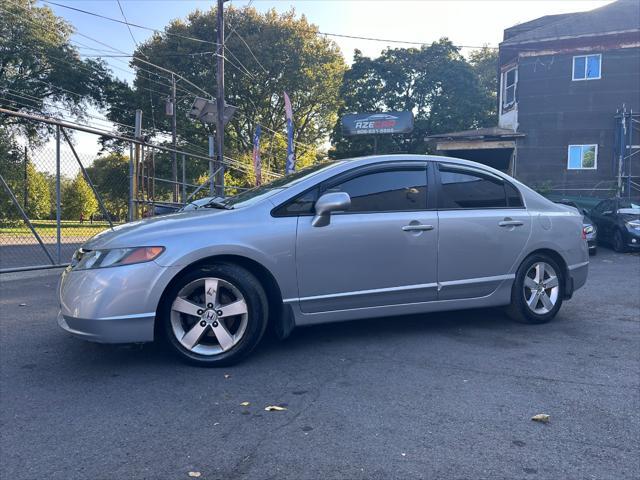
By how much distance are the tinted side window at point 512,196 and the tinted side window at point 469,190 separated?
0.05m

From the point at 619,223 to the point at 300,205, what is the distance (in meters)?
11.9

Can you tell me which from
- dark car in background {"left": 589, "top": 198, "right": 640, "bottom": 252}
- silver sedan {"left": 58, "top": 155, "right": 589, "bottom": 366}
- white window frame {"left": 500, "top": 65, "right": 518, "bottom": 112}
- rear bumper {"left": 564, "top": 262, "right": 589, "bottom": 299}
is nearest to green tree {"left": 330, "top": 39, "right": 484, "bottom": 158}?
white window frame {"left": 500, "top": 65, "right": 518, "bottom": 112}

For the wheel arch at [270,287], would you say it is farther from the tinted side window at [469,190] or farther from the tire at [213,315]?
the tinted side window at [469,190]

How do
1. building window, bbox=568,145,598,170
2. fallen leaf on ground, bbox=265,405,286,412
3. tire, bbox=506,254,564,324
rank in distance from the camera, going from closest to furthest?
fallen leaf on ground, bbox=265,405,286,412 < tire, bbox=506,254,564,324 < building window, bbox=568,145,598,170

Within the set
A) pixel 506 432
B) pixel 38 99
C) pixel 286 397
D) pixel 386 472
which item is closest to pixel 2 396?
pixel 286 397

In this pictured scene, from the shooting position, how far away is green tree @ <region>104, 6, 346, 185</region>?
97.5ft

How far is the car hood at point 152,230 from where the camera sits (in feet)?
12.0

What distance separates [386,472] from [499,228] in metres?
3.04

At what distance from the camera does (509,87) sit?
22.5m

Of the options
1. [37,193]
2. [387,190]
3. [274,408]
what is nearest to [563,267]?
[387,190]

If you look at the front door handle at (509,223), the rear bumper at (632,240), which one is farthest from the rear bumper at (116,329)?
the rear bumper at (632,240)

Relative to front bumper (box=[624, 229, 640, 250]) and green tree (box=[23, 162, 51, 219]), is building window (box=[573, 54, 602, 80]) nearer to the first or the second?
front bumper (box=[624, 229, 640, 250])

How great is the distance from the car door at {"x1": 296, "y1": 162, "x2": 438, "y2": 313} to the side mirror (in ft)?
0.19

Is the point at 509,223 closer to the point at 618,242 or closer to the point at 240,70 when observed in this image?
the point at 618,242
